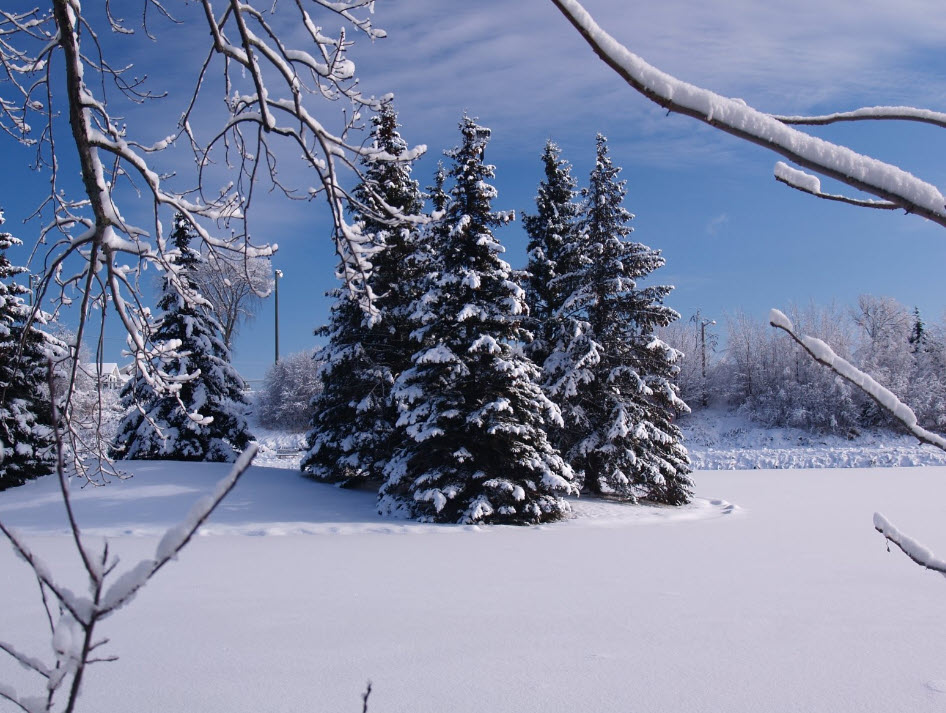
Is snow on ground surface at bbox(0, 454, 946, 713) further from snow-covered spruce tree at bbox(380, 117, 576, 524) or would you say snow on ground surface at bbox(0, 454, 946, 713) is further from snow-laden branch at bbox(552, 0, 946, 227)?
→ snow-laden branch at bbox(552, 0, 946, 227)

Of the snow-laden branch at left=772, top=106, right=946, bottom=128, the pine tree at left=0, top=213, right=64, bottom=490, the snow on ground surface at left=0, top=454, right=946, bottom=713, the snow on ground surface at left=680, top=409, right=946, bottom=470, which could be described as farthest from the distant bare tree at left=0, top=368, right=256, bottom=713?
the snow on ground surface at left=680, top=409, right=946, bottom=470

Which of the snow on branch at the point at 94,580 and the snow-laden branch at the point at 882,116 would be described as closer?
the snow-laden branch at the point at 882,116

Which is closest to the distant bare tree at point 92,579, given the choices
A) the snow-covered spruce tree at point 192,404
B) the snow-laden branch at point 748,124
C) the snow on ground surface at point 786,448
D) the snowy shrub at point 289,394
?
the snow-laden branch at point 748,124

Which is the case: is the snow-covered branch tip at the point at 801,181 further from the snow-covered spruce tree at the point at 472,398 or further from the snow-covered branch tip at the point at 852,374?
the snow-covered spruce tree at the point at 472,398

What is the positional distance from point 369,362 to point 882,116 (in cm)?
1516

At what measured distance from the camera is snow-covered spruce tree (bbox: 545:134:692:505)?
577 inches

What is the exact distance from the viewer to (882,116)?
65 centimetres

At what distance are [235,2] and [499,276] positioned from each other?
9.90 m

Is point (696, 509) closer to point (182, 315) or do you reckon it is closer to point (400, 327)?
point (400, 327)

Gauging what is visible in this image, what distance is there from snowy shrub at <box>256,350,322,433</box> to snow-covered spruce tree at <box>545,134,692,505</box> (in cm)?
2289

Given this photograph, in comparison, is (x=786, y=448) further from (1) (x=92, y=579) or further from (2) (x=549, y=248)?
(1) (x=92, y=579)

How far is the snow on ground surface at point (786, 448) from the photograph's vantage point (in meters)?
23.8

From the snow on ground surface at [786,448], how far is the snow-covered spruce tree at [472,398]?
49.7ft

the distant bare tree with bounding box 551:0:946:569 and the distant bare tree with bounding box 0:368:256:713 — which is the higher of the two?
the distant bare tree with bounding box 551:0:946:569
